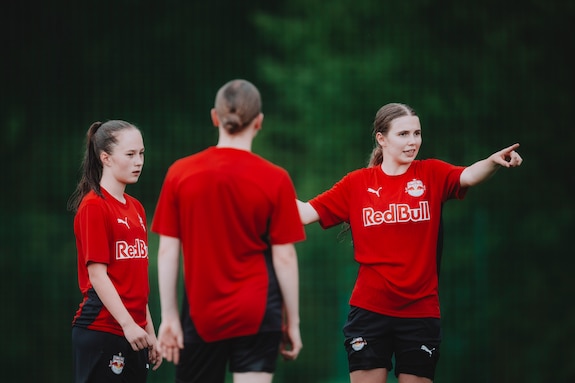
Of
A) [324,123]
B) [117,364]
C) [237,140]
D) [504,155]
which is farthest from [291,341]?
[324,123]

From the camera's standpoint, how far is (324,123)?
10.5 meters

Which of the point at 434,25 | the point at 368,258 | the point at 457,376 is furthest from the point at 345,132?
the point at 368,258

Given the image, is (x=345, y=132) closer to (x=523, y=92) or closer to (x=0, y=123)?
(x=523, y=92)

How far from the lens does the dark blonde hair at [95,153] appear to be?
13.3 ft

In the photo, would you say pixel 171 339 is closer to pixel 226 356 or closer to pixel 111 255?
pixel 226 356

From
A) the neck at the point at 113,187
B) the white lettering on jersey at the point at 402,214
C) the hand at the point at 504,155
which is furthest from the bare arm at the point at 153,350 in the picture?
the hand at the point at 504,155

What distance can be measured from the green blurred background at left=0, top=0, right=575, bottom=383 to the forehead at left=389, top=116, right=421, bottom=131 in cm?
499

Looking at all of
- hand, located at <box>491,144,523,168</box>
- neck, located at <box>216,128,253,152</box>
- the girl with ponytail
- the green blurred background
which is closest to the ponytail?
hand, located at <box>491,144,523,168</box>

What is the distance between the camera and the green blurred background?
9.59 m

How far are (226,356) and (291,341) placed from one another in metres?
0.24

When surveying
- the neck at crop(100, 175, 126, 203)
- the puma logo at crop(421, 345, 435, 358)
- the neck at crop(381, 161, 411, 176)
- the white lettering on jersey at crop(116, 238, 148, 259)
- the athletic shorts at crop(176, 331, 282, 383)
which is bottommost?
the puma logo at crop(421, 345, 435, 358)

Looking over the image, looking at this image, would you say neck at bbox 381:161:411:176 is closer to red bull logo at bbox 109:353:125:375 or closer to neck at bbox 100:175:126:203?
neck at bbox 100:175:126:203

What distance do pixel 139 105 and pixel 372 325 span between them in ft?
23.1

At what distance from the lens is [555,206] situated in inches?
388
